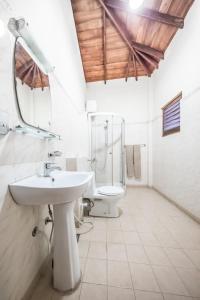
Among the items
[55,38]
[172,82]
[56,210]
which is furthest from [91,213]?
[172,82]

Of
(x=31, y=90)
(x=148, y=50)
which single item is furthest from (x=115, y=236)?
(x=148, y=50)

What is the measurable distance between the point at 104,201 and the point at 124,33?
3.01 meters

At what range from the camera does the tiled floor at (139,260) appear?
3.37ft

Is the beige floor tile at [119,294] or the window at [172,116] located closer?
the beige floor tile at [119,294]

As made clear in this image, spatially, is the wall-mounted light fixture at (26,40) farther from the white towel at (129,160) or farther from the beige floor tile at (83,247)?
the white towel at (129,160)

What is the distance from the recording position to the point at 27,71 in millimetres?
1083

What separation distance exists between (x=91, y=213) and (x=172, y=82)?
2.66 m

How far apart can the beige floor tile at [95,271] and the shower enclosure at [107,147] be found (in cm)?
169

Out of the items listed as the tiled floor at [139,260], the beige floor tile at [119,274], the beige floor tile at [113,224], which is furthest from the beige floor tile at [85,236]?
the beige floor tile at [119,274]

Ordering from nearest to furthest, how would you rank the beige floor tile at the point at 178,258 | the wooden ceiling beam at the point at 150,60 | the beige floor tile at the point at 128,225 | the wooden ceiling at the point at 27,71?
the wooden ceiling at the point at 27,71 → the beige floor tile at the point at 178,258 → the beige floor tile at the point at 128,225 → the wooden ceiling beam at the point at 150,60

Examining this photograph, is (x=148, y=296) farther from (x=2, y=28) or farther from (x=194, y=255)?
(x=2, y=28)

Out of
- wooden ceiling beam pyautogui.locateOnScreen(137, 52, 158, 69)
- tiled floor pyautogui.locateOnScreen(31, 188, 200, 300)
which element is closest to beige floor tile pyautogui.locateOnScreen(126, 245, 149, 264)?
tiled floor pyautogui.locateOnScreen(31, 188, 200, 300)

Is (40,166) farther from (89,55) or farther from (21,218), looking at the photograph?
(89,55)

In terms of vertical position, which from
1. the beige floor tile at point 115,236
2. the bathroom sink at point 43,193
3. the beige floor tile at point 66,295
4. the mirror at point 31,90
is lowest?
the beige floor tile at point 66,295
